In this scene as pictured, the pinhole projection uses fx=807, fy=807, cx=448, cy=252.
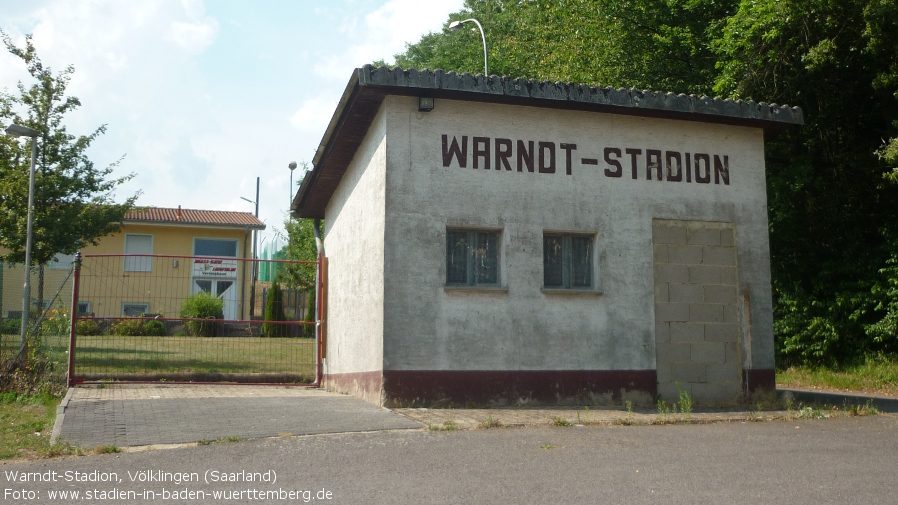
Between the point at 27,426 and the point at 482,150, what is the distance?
21.5 feet

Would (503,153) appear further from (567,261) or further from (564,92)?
(567,261)

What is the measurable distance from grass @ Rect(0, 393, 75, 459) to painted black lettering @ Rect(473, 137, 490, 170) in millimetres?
6155

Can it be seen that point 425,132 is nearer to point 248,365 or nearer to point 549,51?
point 248,365

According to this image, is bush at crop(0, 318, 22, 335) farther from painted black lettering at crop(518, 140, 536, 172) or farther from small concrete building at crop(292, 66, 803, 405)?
painted black lettering at crop(518, 140, 536, 172)

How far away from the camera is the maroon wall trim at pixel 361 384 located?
1058cm

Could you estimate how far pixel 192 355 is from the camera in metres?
16.1

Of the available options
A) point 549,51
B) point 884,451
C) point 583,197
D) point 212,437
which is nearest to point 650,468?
point 884,451

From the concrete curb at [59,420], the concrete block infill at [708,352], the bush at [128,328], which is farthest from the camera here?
the bush at [128,328]

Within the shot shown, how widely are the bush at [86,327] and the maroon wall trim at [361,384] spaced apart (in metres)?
4.32

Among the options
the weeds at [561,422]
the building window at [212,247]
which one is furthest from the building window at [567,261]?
the building window at [212,247]

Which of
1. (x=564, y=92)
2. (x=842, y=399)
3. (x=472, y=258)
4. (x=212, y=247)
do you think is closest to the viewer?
(x=472, y=258)

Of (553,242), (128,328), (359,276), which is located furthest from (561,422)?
(128,328)

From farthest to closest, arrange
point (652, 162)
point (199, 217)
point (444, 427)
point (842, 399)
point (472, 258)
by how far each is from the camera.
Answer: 1. point (199, 217)
2. point (842, 399)
3. point (652, 162)
4. point (472, 258)
5. point (444, 427)

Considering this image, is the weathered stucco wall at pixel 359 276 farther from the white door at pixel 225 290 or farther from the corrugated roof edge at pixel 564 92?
the white door at pixel 225 290
